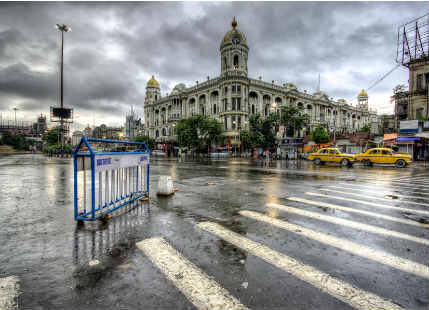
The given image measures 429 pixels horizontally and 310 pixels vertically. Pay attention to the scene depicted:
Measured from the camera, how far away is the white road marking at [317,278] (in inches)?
85.8

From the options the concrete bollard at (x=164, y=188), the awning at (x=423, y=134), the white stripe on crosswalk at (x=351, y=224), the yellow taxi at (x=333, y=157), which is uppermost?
the awning at (x=423, y=134)

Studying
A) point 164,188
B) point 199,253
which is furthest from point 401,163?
point 199,253

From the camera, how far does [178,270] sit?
→ 110 inches

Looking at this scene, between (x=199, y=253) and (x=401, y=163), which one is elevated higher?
(x=401, y=163)

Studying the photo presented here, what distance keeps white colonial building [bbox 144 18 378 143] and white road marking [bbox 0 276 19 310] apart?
35.4 metres

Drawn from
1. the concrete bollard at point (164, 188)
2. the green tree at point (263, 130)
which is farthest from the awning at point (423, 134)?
the concrete bollard at point (164, 188)

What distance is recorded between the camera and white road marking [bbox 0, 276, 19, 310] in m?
2.14

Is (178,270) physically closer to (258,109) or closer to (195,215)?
(195,215)

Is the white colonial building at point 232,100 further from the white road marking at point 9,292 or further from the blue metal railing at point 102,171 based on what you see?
the white road marking at point 9,292

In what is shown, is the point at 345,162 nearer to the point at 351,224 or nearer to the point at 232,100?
the point at 351,224

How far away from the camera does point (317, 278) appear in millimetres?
2611

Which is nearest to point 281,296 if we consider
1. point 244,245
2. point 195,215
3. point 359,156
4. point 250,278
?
point 250,278

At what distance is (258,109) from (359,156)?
36.4 m

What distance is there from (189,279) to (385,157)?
24.2 meters
